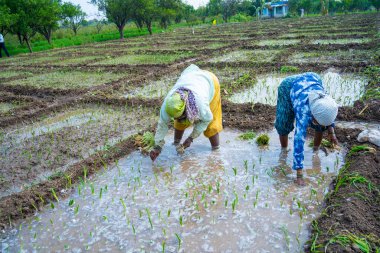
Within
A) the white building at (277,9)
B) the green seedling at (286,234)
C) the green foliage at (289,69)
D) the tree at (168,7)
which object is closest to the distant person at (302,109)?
the green seedling at (286,234)

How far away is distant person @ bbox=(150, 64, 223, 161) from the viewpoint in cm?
329

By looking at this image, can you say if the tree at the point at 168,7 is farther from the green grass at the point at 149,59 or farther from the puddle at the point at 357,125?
the puddle at the point at 357,125

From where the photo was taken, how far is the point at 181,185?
3488 mm

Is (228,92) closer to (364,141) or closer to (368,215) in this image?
(364,141)

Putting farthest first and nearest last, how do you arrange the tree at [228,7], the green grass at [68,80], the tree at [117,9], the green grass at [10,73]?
the tree at [228,7], the tree at [117,9], the green grass at [10,73], the green grass at [68,80]

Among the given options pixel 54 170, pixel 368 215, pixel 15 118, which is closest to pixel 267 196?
pixel 368 215

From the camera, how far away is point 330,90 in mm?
6402


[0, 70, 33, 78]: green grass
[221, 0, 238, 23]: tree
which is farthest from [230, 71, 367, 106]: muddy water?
[221, 0, 238, 23]: tree

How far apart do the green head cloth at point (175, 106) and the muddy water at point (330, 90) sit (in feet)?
9.96

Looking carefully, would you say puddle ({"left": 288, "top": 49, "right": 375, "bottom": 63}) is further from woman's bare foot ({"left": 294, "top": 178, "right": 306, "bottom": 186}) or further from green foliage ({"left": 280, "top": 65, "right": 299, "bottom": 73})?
woman's bare foot ({"left": 294, "top": 178, "right": 306, "bottom": 186})

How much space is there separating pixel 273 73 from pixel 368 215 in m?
5.95

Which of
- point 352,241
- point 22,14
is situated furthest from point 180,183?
point 22,14

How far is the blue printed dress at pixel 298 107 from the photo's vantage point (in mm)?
3049

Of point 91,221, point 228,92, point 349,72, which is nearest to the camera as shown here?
point 91,221
